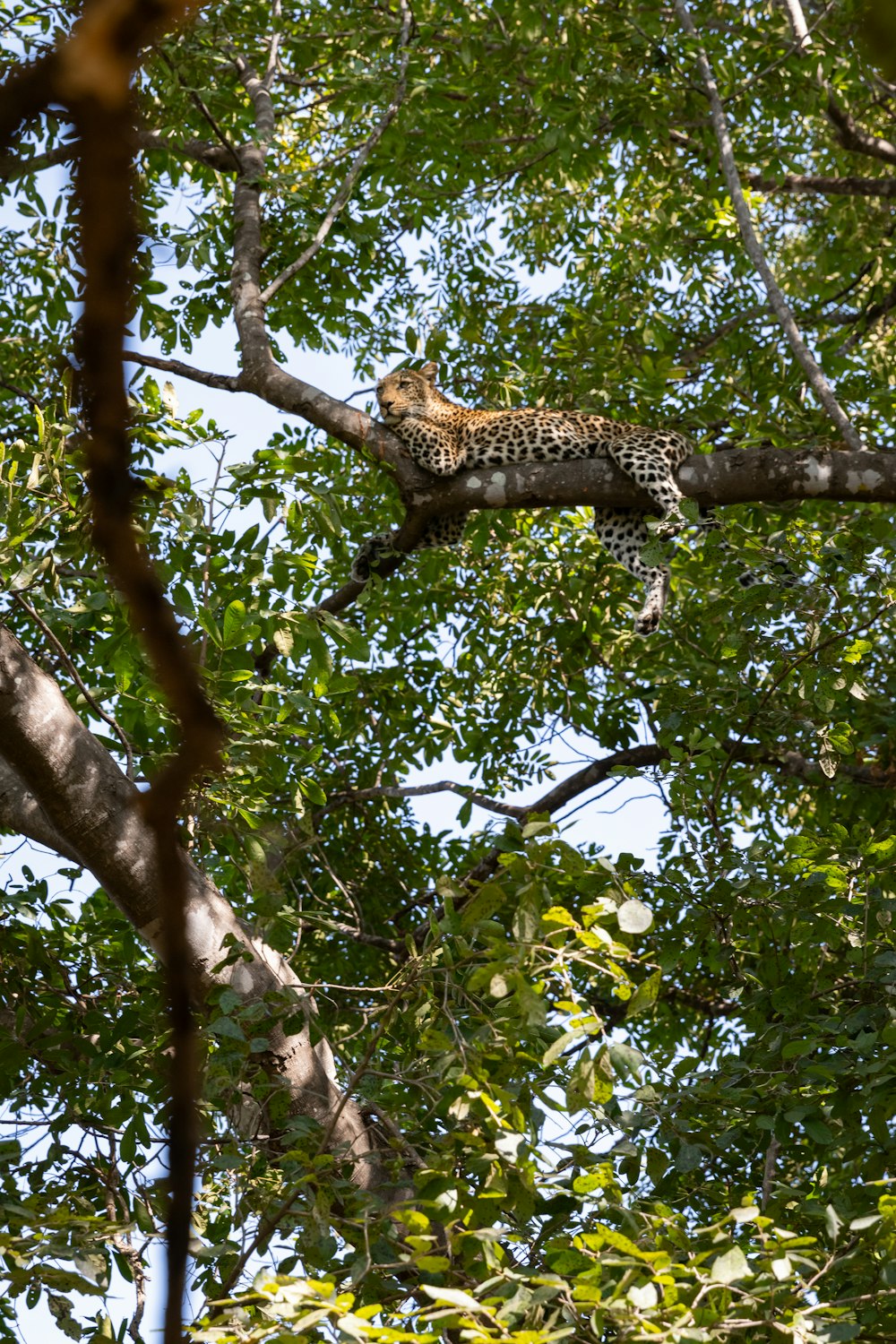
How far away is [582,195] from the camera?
886 centimetres

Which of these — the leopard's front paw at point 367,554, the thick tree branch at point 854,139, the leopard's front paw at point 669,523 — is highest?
the thick tree branch at point 854,139

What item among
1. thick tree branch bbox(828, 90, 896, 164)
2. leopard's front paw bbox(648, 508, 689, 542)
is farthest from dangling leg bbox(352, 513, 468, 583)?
thick tree branch bbox(828, 90, 896, 164)

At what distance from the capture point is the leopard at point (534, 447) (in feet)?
19.6

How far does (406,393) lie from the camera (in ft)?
23.5

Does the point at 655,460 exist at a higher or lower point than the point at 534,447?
lower

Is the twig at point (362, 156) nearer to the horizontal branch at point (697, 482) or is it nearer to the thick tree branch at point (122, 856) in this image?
the horizontal branch at point (697, 482)

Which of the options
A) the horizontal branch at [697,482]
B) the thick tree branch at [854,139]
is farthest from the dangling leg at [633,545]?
the thick tree branch at [854,139]

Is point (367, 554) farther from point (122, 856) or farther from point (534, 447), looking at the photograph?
point (122, 856)

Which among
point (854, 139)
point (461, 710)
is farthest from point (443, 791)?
point (854, 139)

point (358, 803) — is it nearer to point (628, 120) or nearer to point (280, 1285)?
point (628, 120)

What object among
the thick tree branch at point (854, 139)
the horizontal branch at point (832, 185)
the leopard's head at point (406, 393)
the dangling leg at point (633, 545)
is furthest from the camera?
the horizontal branch at point (832, 185)

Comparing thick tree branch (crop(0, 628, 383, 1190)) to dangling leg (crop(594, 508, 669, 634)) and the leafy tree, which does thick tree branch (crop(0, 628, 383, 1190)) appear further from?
dangling leg (crop(594, 508, 669, 634))

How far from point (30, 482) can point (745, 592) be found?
2288 millimetres

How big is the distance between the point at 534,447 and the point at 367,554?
3.15 ft
